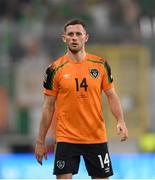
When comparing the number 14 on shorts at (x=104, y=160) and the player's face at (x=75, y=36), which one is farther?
the number 14 on shorts at (x=104, y=160)

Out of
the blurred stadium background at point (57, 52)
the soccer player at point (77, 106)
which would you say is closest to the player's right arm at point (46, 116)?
the soccer player at point (77, 106)

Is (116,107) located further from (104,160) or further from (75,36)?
(75,36)

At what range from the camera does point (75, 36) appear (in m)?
6.39

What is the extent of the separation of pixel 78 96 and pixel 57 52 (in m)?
7.34

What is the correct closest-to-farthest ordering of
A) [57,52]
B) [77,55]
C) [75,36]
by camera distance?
[75,36] < [77,55] < [57,52]

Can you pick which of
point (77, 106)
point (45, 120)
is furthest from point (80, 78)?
point (45, 120)

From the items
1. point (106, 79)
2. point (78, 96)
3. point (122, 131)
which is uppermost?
point (106, 79)

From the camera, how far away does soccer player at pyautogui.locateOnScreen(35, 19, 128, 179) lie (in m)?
6.42

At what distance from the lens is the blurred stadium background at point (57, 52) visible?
45.2 ft

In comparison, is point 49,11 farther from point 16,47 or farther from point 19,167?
point 19,167

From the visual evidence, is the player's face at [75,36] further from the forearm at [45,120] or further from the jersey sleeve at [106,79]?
the forearm at [45,120]

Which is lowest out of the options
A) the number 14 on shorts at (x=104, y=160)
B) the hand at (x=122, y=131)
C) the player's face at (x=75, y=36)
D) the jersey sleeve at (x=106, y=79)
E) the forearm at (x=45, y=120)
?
the number 14 on shorts at (x=104, y=160)

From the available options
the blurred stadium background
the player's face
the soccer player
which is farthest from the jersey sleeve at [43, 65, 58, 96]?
the blurred stadium background

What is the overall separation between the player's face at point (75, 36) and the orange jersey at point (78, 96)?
0.50 feet
